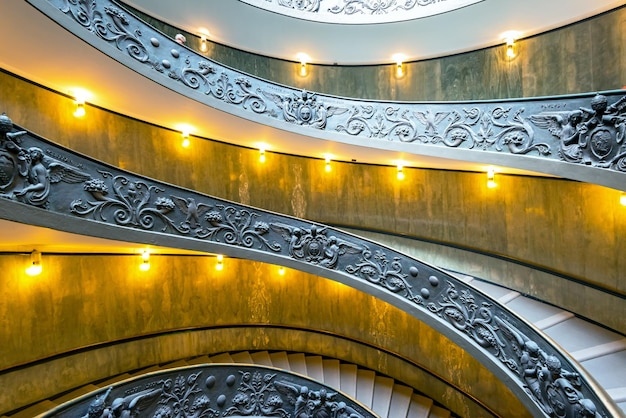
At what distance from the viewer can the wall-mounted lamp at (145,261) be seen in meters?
8.00

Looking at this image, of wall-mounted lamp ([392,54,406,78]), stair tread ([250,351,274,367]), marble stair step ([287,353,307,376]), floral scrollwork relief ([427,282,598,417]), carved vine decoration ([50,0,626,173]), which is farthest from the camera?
wall-mounted lamp ([392,54,406,78])

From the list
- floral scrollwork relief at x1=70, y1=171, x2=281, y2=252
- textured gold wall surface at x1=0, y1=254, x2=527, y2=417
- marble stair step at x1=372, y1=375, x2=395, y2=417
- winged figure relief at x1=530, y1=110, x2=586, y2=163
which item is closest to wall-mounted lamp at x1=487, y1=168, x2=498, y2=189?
winged figure relief at x1=530, y1=110, x2=586, y2=163

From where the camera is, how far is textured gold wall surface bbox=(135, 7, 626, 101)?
25.3 feet

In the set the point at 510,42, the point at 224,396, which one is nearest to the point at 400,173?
the point at 510,42

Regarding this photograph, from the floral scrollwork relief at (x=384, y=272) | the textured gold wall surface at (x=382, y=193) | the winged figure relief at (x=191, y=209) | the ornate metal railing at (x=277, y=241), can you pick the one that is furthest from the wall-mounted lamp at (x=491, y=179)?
the winged figure relief at (x=191, y=209)

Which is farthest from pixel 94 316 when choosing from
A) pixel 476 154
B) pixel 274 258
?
pixel 476 154

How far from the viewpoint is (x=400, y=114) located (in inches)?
324

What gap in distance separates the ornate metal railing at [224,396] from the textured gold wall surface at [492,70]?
803 cm

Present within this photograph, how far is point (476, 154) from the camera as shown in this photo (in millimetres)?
7098

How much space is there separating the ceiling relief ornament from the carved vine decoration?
0.06 metres

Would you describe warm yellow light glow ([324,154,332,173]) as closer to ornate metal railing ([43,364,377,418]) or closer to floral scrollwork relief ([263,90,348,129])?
floral scrollwork relief ([263,90,348,129])

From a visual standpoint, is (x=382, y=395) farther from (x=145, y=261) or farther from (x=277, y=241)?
(x=145, y=261)

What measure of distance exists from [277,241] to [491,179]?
5342 millimetres

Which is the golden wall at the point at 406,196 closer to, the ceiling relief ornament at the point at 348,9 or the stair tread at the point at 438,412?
the stair tread at the point at 438,412
